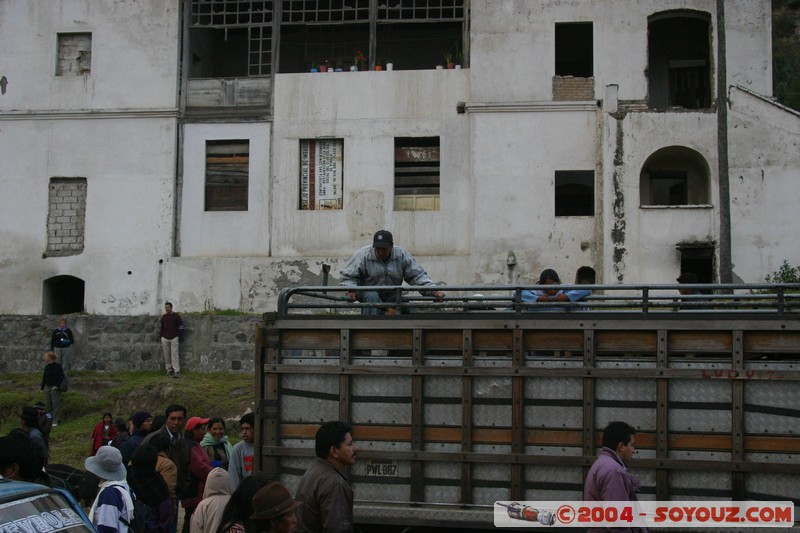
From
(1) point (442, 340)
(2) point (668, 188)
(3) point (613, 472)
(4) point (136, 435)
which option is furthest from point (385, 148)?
(3) point (613, 472)

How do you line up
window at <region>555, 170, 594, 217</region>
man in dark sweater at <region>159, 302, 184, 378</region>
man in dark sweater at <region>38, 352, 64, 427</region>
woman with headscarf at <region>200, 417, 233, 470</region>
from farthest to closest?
window at <region>555, 170, 594, 217</region> < man in dark sweater at <region>159, 302, 184, 378</region> < man in dark sweater at <region>38, 352, 64, 427</region> < woman with headscarf at <region>200, 417, 233, 470</region>

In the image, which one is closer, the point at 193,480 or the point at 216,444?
the point at 193,480

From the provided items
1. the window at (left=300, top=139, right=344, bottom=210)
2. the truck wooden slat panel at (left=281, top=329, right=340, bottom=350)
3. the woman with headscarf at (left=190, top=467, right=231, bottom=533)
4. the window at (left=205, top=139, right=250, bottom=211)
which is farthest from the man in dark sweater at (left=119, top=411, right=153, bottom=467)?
the window at (left=205, top=139, right=250, bottom=211)

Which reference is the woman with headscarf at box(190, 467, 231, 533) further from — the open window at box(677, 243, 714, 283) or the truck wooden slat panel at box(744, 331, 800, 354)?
the open window at box(677, 243, 714, 283)

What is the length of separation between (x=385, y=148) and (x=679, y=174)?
7185 millimetres

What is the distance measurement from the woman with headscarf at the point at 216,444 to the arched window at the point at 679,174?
15032mm

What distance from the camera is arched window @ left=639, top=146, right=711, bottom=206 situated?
24062 millimetres

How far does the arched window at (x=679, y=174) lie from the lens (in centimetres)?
2406

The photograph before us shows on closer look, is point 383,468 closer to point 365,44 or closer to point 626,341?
point 626,341

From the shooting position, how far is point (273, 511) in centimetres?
522

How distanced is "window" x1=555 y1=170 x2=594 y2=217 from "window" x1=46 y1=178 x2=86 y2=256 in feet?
38.6

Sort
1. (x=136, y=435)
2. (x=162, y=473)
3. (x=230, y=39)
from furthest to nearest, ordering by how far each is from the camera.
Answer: (x=230, y=39)
(x=136, y=435)
(x=162, y=473)

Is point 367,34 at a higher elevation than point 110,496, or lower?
higher

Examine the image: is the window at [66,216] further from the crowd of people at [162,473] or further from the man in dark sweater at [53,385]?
the crowd of people at [162,473]
